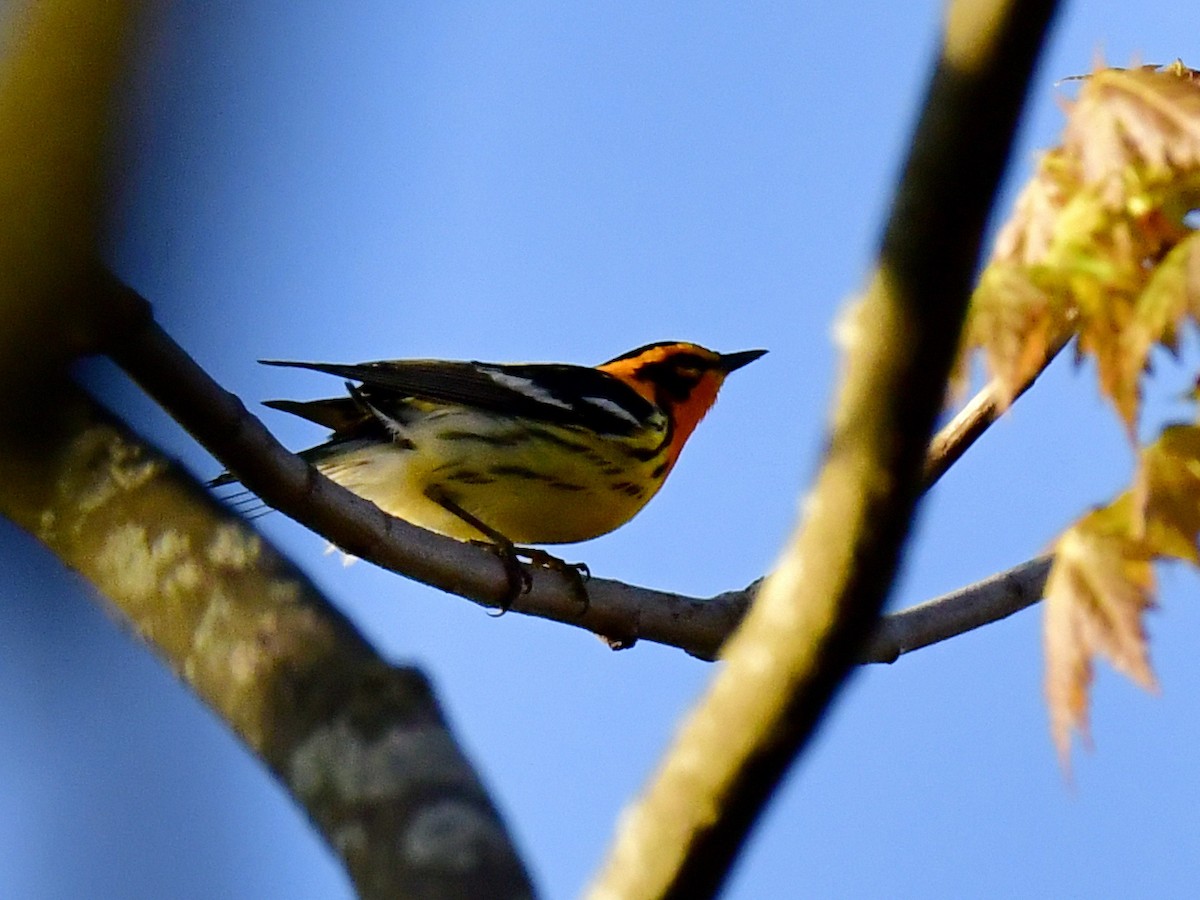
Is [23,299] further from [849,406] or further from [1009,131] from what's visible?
[1009,131]

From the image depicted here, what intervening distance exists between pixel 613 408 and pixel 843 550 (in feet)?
13.1

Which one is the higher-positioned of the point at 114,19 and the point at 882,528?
the point at 114,19

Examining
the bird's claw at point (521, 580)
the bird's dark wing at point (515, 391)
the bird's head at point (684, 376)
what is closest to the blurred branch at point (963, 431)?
the bird's claw at point (521, 580)

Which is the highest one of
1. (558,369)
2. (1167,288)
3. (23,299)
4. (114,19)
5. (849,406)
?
(114,19)

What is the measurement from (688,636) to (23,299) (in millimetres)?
2283

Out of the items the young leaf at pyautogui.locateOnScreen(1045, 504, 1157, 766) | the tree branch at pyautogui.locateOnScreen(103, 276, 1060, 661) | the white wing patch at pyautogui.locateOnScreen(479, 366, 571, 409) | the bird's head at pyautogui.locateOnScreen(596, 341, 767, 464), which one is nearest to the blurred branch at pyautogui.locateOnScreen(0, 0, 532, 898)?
the tree branch at pyautogui.locateOnScreen(103, 276, 1060, 661)

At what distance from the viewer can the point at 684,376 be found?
6.45m

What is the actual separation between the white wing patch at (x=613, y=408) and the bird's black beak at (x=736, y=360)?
1051 mm

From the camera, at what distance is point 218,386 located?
250 centimetres

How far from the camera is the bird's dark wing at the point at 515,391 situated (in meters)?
5.18

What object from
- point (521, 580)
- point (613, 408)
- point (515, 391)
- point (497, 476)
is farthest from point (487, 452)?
point (521, 580)

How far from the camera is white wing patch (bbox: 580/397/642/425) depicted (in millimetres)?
5492

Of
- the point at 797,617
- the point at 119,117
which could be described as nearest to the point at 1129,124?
the point at 797,617

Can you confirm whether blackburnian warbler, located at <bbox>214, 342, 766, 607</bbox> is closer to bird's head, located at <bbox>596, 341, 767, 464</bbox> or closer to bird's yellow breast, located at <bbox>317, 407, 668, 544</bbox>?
bird's yellow breast, located at <bbox>317, 407, 668, 544</bbox>
